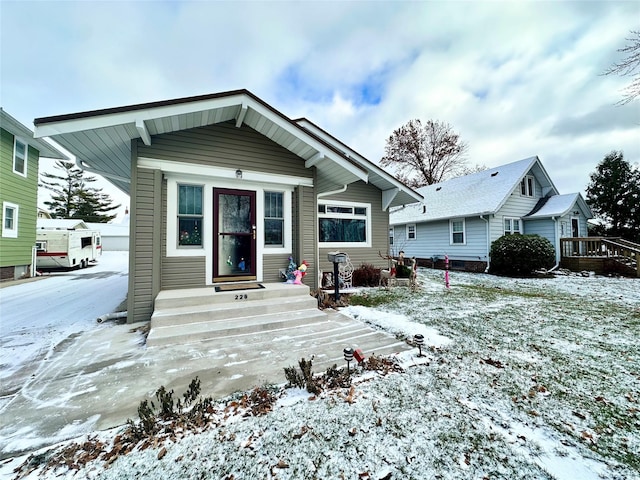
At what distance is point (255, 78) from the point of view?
1071 centimetres

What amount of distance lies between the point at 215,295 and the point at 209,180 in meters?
2.36

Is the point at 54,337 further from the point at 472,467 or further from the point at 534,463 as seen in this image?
the point at 534,463

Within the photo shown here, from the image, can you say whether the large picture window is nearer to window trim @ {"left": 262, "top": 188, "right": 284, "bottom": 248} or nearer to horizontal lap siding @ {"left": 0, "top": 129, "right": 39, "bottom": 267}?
window trim @ {"left": 262, "top": 188, "right": 284, "bottom": 248}

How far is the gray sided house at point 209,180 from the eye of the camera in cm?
446

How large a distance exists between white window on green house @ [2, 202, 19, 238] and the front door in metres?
9.25

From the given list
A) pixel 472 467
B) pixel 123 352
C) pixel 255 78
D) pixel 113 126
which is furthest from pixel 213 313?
pixel 255 78

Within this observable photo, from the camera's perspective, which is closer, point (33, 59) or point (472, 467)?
point (472, 467)

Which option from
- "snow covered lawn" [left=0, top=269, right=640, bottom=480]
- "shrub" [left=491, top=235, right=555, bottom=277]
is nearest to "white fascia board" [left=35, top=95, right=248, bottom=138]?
"snow covered lawn" [left=0, top=269, right=640, bottom=480]

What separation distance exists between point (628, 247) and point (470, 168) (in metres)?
13.8

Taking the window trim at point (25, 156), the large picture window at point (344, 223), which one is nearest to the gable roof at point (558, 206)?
the large picture window at point (344, 223)

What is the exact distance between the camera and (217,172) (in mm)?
5172

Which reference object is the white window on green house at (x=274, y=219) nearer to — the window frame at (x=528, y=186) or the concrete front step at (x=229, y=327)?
the concrete front step at (x=229, y=327)

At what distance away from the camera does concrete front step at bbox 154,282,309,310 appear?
4.28m

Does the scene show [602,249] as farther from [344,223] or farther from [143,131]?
[143,131]
